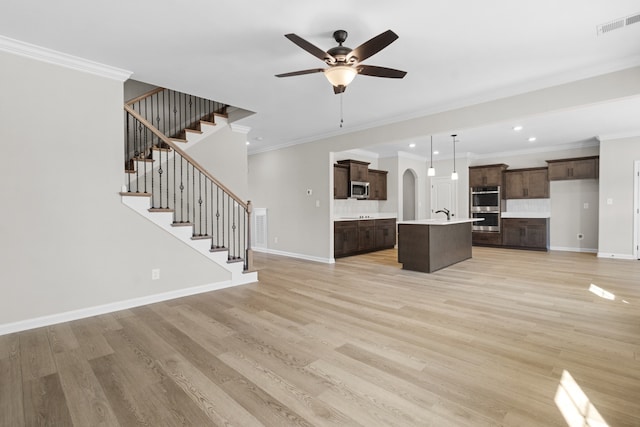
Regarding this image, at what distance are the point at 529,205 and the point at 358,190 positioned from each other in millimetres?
4856

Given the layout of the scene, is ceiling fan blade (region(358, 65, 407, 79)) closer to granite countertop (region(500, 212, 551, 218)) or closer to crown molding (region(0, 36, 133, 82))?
crown molding (region(0, 36, 133, 82))

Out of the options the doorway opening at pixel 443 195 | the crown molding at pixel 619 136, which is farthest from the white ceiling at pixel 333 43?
the doorway opening at pixel 443 195

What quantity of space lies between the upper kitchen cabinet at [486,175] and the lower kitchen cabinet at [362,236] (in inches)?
105

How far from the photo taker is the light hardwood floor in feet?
5.76

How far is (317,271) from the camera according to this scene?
5.53 meters

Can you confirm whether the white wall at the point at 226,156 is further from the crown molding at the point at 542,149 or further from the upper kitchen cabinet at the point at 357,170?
the crown molding at the point at 542,149

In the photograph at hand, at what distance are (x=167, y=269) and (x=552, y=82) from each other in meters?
5.34

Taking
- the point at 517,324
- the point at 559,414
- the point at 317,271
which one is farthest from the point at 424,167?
the point at 559,414

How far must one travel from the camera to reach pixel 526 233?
8.05 metres

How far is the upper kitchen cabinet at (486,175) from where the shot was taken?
27.6 ft

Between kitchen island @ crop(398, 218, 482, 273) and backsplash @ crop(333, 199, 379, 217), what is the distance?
2.42m

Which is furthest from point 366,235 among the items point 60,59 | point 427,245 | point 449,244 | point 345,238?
point 60,59

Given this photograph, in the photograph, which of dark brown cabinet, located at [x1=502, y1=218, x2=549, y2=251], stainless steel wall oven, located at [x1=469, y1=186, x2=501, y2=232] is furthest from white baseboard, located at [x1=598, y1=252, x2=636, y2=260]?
stainless steel wall oven, located at [x1=469, y1=186, x2=501, y2=232]

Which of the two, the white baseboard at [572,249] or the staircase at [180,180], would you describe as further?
the white baseboard at [572,249]
